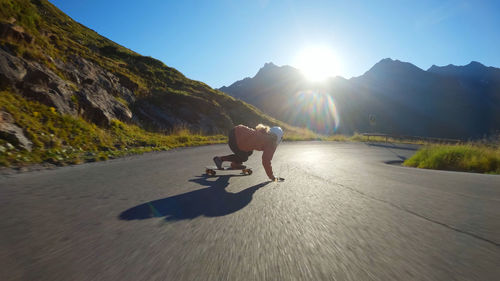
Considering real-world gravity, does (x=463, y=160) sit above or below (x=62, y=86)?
below

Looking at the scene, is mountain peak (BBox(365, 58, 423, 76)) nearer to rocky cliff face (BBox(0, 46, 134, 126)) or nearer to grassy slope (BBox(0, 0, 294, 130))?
grassy slope (BBox(0, 0, 294, 130))

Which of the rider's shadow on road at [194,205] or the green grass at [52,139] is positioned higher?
the green grass at [52,139]

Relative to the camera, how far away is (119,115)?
1441cm

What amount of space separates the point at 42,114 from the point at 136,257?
29.8 ft

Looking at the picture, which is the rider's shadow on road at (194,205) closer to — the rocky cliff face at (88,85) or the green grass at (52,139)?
the green grass at (52,139)

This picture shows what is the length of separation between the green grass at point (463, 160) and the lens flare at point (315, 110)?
98.4m

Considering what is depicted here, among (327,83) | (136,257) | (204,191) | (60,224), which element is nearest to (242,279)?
(136,257)

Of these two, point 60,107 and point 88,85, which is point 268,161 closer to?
point 60,107

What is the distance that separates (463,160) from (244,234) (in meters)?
8.34

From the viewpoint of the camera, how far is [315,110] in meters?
120

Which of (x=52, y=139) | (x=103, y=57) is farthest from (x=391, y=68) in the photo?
(x=52, y=139)

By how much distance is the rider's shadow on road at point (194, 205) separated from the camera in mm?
2217

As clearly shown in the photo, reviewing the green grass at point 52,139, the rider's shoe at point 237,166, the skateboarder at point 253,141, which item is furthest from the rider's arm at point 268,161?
the green grass at point 52,139

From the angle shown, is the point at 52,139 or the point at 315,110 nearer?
the point at 52,139
